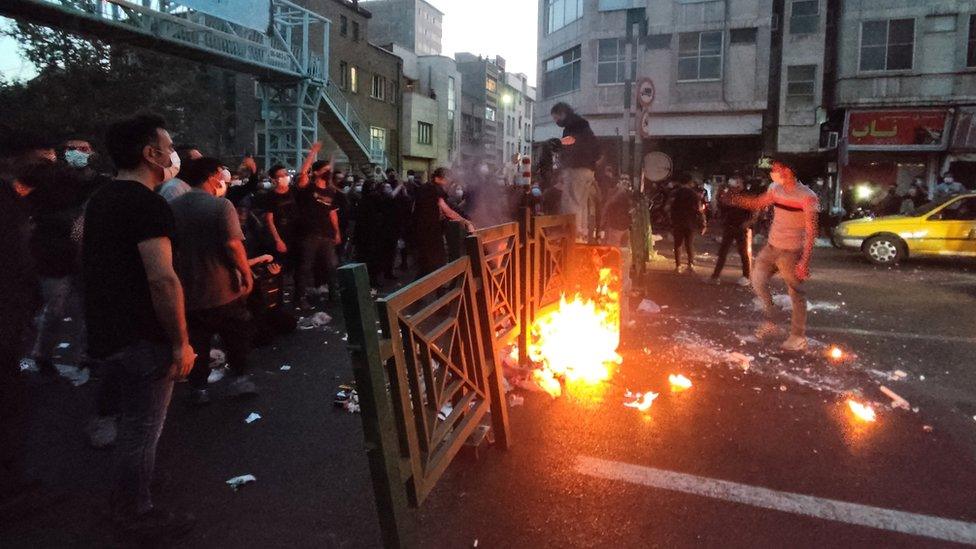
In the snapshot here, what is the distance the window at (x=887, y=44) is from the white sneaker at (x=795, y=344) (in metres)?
25.2

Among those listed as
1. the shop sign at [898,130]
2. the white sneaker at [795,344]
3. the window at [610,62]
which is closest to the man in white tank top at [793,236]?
the white sneaker at [795,344]

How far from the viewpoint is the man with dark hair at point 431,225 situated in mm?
9094

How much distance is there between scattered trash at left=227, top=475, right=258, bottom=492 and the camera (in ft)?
11.7

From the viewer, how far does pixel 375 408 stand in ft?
8.13

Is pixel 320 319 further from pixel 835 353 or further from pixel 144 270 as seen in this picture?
pixel 835 353

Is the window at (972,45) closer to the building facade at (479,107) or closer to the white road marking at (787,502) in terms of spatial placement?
the white road marking at (787,502)

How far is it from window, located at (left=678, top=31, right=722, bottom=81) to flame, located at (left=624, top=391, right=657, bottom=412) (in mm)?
27353

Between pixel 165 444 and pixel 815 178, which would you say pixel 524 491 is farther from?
pixel 815 178

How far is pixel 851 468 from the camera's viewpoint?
379cm

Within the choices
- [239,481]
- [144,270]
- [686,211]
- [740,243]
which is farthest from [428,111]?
[144,270]

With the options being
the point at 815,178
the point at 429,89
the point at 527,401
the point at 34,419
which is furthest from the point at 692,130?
the point at 34,419

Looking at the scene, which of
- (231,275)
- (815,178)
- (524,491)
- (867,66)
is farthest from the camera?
(815,178)

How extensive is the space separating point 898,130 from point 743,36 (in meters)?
7.90

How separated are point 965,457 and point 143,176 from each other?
5221 mm
